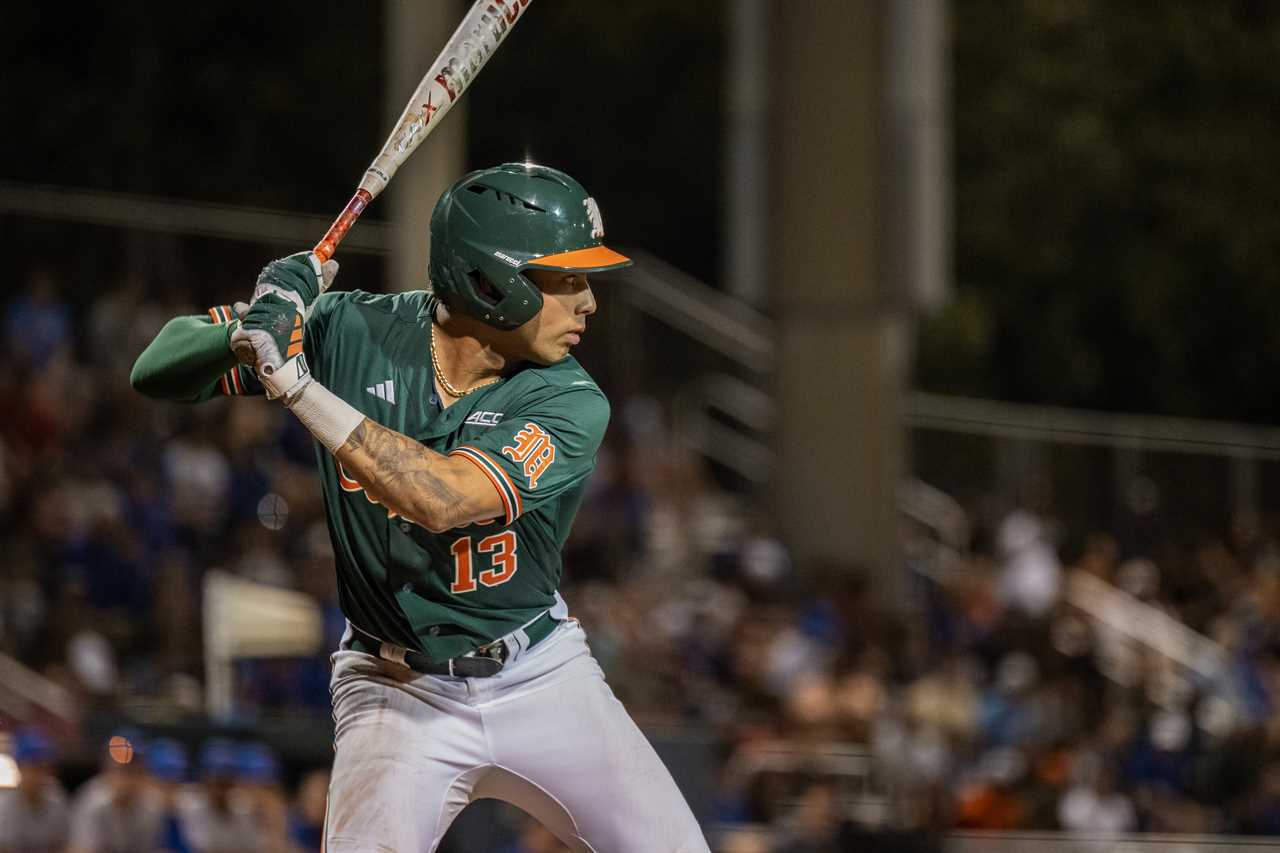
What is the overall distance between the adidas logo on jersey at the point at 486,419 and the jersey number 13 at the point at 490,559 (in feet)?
0.77

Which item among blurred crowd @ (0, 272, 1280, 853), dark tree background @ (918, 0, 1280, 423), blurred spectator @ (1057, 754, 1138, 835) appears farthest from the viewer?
dark tree background @ (918, 0, 1280, 423)

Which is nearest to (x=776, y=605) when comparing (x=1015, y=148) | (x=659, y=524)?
(x=659, y=524)

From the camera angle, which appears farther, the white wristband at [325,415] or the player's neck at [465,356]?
the player's neck at [465,356]

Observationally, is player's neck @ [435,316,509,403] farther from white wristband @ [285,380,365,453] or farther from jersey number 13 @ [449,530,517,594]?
white wristband @ [285,380,365,453]

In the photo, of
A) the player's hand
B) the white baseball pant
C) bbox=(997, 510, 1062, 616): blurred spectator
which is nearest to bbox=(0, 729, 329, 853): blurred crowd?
the white baseball pant

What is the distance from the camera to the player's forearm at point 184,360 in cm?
457

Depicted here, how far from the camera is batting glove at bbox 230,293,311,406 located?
13.9ft

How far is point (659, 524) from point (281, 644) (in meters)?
4.27

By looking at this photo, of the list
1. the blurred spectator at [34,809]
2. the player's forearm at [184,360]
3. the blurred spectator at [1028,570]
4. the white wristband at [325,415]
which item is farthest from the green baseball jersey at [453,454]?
the blurred spectator at [1028,570]

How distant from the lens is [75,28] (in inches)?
876

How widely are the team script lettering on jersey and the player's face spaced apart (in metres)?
0.22

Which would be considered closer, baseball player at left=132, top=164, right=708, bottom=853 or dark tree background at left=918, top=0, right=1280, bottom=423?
baseball player at left=132, top=164, right=708, bottom=853

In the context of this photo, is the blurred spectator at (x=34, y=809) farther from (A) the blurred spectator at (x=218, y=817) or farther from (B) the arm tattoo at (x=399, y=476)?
(B) the arm tattoo at (x=399, y=476)

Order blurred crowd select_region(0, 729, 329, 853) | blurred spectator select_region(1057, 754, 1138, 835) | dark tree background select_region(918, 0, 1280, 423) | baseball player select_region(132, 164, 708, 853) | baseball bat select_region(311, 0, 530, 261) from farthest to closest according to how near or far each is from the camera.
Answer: dark tree background select_region(918, 0, 1280, 423)
blurred spectator select_region(1057, 754, 1138, 835)
blurred crowd select_region(0, 729, 329, 853)
baseball bat select_region(311, 0, 530, 261)
baseball player select_region(132, 164, 708, 853)
